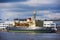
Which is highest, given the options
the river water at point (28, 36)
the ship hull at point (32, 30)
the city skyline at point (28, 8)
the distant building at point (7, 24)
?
the city skyline at point (28, 8)

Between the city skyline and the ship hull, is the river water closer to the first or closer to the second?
the ship hull

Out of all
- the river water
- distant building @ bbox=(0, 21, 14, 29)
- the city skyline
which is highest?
the city skyline

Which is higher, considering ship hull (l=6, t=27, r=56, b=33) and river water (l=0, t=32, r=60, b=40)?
ship hull (l=6, t=27, r=56, b=33)

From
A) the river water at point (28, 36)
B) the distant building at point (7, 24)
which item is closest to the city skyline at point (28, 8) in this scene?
the distant building at point (7, 24)

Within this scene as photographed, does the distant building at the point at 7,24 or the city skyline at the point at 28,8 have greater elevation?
the city skyline at the point at 28,8

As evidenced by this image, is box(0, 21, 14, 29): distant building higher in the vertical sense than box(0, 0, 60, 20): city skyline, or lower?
lower

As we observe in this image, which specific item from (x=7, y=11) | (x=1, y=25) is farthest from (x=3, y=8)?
(x=1, y=25)

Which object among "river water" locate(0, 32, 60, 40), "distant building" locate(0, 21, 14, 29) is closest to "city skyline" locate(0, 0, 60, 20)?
"distant building" locate(0, 21, 14, 29)

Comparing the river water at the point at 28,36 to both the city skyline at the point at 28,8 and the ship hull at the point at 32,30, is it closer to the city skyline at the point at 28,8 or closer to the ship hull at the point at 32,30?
the ship hull at the point at 32,30

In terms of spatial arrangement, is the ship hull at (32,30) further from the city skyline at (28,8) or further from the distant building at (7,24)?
the city skyline at (28,8)

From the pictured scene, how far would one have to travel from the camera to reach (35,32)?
105 inches

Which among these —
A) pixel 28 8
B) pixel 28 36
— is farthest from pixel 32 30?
pixel 28 8

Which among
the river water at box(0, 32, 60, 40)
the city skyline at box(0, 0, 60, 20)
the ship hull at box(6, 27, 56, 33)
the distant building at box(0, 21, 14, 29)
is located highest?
the city skyline at box(0, 0, 60, 20)

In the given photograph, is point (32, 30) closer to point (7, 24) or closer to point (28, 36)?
point (28, 36)
